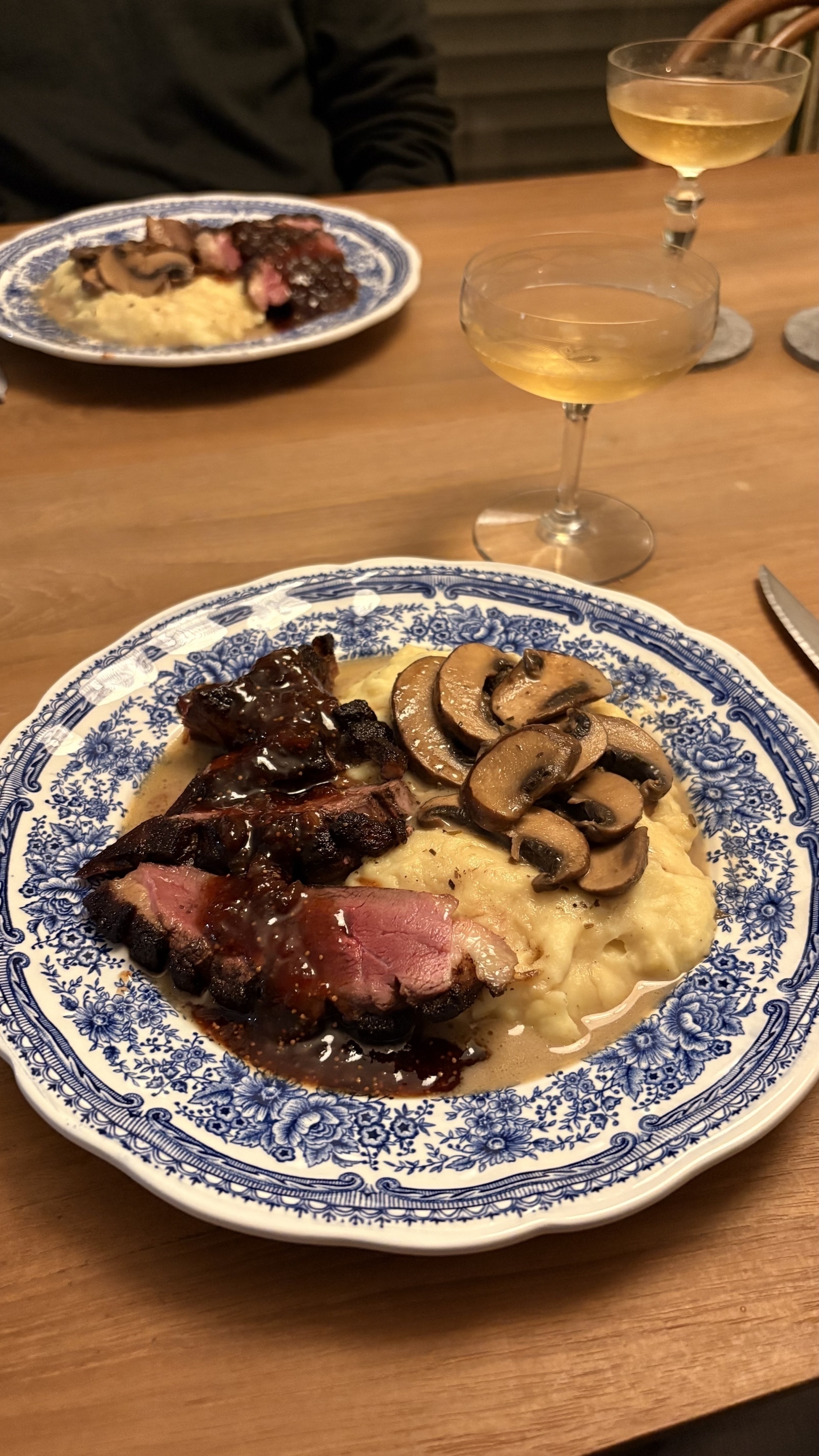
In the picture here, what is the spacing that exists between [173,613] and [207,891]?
32.3 inches

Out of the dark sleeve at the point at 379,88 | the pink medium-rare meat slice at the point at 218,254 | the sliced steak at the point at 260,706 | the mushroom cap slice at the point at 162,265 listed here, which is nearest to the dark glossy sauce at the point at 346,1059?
the sliced steak at the point at 260,706

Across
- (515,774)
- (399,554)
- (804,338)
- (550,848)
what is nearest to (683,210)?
(804,338)

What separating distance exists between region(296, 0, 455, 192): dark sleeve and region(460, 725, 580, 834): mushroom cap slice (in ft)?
13.6

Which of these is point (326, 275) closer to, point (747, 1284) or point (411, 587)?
point (411, 587)

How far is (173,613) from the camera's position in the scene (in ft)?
7.88

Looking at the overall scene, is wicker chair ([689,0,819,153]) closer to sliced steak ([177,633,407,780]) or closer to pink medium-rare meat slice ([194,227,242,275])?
pink medium-rare meat slice ([194,227,242,275])

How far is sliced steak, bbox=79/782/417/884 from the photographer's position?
6.16 ft

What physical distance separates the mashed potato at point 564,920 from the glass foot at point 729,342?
2295mm

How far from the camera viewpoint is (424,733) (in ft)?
6.98

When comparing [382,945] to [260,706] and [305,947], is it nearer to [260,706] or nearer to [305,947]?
[305,947]

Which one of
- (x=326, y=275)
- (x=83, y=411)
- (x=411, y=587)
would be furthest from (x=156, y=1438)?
(x=326, y=275)

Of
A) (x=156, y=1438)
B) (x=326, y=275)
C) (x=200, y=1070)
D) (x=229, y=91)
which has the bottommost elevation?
(x=156, y=1438)

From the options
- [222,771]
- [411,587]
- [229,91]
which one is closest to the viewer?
[222,771]

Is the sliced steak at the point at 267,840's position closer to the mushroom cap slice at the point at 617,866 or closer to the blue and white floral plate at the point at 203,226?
the mushroom cap slice at the point at 617,866
